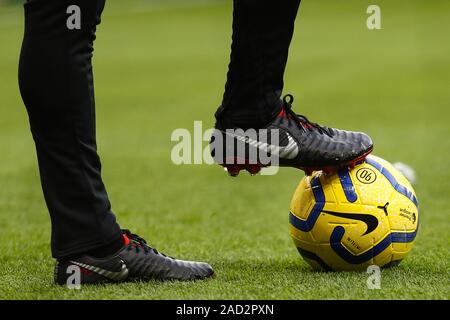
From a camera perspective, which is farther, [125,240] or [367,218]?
[367,218]

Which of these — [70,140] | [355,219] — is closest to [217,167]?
[355,219]

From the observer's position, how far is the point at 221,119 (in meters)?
2.85

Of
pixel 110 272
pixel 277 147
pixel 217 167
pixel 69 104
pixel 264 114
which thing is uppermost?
pixel 69 104

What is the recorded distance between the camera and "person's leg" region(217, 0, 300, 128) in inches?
106

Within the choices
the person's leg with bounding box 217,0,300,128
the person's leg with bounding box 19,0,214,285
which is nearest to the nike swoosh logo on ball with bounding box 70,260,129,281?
the person's leg with bounding box 19,0,214,285

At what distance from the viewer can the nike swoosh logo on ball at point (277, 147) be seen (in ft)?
9.16

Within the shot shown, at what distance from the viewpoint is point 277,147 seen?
9.21 ft

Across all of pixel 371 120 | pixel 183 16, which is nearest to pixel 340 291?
pixel 371 120

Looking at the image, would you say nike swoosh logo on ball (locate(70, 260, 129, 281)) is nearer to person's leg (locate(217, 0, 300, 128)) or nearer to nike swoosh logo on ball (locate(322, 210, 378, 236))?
person's leg (locate(217, 0, 300, 128))

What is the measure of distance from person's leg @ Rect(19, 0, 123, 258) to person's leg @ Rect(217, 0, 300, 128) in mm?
477

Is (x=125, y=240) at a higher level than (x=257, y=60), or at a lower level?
lower

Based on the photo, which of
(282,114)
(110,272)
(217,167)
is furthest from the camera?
(217,167)

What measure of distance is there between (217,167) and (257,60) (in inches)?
157

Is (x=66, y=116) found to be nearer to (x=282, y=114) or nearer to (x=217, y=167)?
(x=282, y=114)
